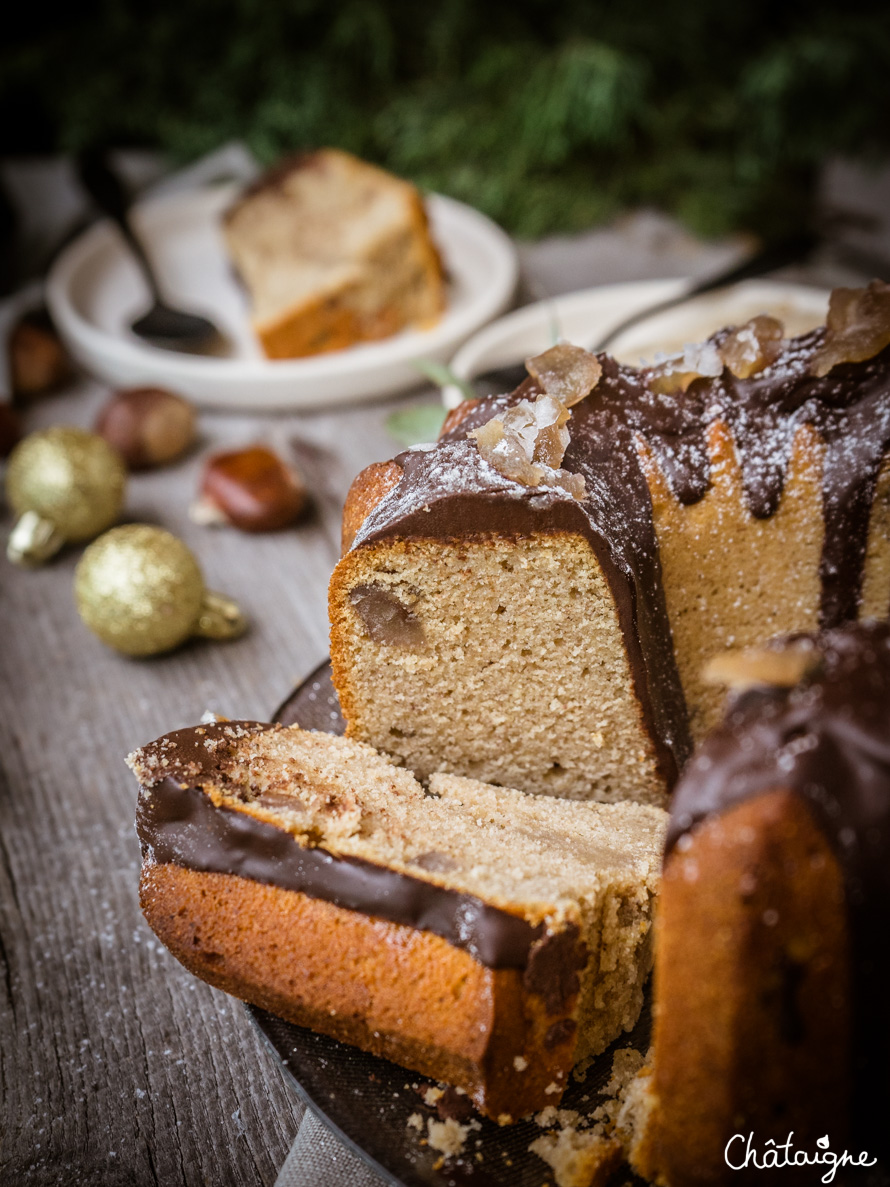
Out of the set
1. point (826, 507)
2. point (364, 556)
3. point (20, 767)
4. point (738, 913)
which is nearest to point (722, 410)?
point (826, 507)

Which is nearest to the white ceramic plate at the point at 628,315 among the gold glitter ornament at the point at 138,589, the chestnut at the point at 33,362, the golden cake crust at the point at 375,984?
the gold glitter ornament at the point at 138,589

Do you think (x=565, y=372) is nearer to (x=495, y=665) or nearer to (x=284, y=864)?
(x=495, y=665)

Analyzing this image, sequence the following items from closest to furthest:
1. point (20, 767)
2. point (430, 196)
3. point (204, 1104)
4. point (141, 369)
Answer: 1. point (204, 1104)
2. point (20, 767)
3. point (141, 369)
4. point (430, 196)

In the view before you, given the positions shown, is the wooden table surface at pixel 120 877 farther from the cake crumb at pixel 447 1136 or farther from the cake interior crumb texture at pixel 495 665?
the cake interior crumb texture at pixel 495 665

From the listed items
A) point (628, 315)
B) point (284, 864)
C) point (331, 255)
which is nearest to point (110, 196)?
point (331, 255)

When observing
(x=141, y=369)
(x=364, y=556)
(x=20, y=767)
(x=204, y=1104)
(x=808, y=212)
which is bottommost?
(x=808, y=212)

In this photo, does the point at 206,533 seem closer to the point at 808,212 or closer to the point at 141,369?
the point at 141,369

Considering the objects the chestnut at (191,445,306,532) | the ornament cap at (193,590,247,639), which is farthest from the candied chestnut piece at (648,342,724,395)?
the chestnut at (191,445,306,532)
